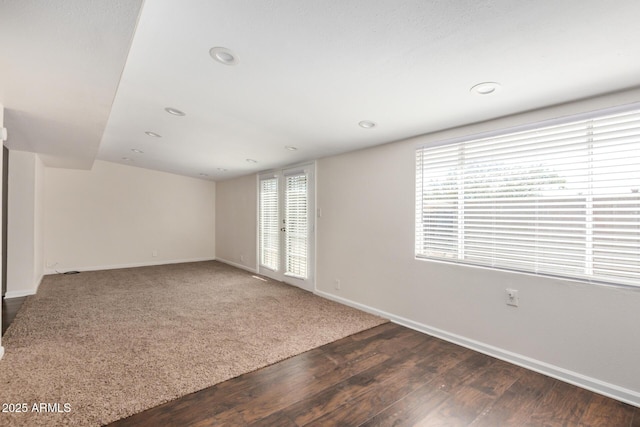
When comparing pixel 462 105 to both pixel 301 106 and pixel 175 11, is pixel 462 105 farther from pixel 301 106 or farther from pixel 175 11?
pixel 175 11

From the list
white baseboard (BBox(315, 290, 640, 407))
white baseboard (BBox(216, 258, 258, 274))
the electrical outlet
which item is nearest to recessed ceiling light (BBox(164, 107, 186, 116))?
white baseboard (BBox(315, 290, 640, 407))

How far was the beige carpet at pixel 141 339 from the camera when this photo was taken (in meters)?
1.90

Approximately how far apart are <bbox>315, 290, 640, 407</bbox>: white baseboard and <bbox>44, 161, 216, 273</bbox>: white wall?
5.79 m

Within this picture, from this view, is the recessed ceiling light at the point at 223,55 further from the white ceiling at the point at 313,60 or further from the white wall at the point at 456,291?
the white wall at the point at 456,291

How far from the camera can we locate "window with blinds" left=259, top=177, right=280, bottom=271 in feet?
17.7

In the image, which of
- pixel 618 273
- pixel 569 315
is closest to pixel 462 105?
pixel 618 273

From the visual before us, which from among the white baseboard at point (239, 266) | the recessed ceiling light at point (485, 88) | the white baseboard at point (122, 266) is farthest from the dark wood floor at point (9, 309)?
the recessed ceiling light at point (485, 88)

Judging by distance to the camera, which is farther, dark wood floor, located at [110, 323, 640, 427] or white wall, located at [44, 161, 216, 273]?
white wall, located at [44, 161, 216, 273]

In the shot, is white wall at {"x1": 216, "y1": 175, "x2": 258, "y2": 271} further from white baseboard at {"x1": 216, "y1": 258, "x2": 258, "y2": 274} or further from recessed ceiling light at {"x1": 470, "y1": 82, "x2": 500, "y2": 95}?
recessed ceiling light at {"x1": 470, "y1": 82, "x2": 500, "y2": 95}

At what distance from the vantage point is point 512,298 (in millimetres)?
2414

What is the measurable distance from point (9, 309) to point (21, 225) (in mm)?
1255

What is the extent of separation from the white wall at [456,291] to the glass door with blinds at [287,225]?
0.99 feet

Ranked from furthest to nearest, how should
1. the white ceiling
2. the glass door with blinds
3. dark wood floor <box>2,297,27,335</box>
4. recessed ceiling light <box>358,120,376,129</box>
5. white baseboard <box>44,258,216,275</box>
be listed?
1. white baseboard <box>44,258,216,275</box>
2. the glass door with blinds
3. dark wood floor <box>2,297,27,335</box>
4. recessed ceiling light <box>358,120,376,129</box>
5. the white ceiling

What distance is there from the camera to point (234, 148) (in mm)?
4184
